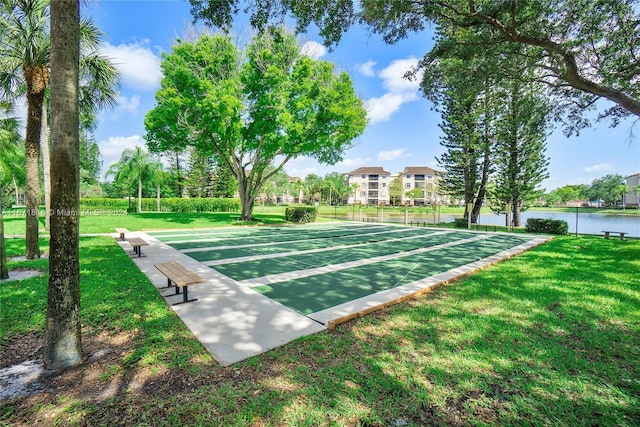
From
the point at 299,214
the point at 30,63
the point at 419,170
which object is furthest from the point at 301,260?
the point at 419,170

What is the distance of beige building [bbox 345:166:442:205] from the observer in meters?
70.0

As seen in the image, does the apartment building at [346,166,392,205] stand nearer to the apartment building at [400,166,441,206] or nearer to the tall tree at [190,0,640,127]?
the apartment building at [400,166,441,206]

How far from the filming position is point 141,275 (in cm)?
564

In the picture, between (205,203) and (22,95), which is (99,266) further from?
(205,203)

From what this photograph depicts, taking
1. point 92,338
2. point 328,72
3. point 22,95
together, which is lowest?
point 92,338

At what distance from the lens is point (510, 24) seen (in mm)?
7102


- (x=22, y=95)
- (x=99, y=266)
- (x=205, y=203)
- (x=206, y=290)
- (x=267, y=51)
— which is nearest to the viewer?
(x=206, y=290)

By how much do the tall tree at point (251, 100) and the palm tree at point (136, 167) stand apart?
41.0ft

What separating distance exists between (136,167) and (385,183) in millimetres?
62325

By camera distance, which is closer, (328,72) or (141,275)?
(141,275)

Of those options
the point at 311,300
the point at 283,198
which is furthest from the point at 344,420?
the point at 283,198

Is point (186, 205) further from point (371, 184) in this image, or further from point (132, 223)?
point (371, 184)

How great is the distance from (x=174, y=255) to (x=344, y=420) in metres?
7.27

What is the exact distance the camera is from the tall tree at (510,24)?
250 inches
